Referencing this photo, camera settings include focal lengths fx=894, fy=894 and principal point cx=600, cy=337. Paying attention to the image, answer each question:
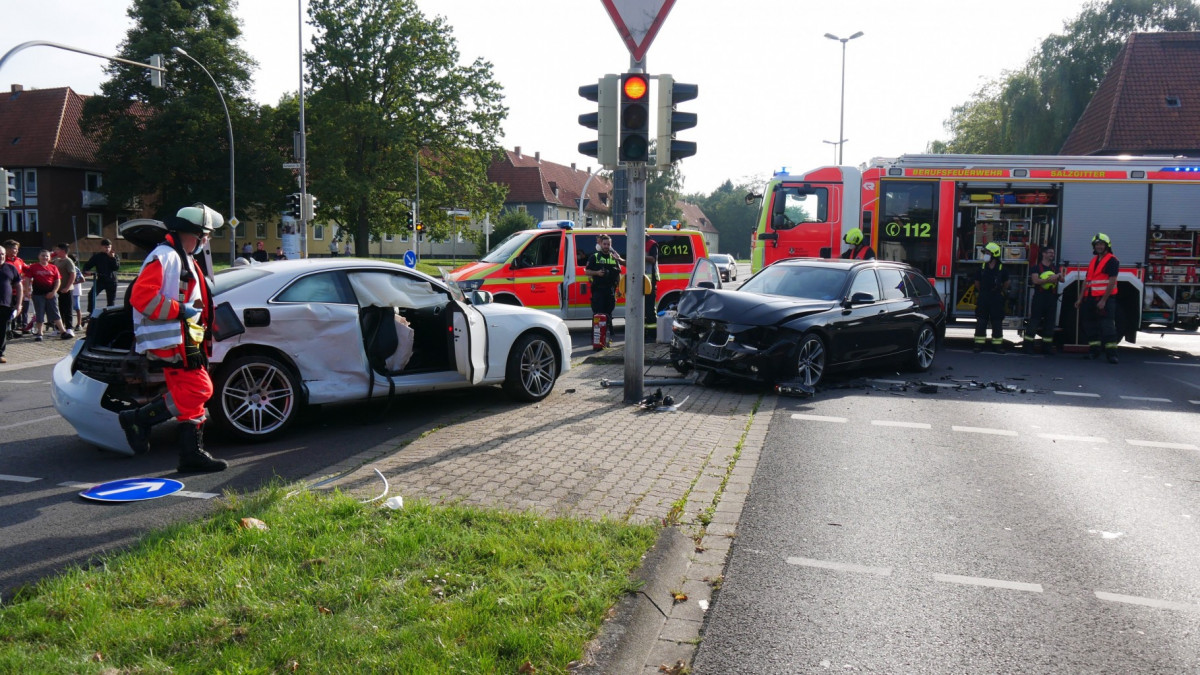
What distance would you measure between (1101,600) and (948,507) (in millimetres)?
1584

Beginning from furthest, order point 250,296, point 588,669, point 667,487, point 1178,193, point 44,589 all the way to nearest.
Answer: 1. point 1178,193
2. point 250,296
3. point 667,487
4. point 44,589
5. point 588,669

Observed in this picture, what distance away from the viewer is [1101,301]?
14.6 m

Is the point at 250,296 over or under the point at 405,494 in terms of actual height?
over

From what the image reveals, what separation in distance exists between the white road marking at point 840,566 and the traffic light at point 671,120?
5.43 metres

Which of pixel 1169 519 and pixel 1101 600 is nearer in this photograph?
pixel 1101 600

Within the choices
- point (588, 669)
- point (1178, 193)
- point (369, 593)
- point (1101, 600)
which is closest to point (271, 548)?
point (369, 593)

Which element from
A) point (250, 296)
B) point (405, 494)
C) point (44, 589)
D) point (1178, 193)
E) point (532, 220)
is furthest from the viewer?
point (532, 220)

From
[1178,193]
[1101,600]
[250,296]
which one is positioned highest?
[1178,193]

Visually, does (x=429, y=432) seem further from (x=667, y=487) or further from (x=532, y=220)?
(x=532, y=220)

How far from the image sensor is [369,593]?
3.96 meters

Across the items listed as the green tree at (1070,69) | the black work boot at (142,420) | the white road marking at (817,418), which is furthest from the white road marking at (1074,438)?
the green tree at (1070,69)

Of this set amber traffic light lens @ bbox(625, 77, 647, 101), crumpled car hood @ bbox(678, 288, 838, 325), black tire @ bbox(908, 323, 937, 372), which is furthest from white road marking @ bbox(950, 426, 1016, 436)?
amber traffic light lens @ bbox(625, 77, 647, 101)

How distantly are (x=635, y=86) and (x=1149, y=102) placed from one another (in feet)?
121

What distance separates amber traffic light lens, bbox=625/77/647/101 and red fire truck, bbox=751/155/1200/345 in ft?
27.9
